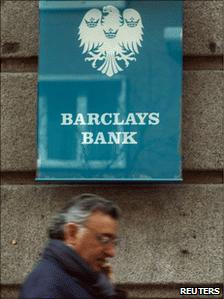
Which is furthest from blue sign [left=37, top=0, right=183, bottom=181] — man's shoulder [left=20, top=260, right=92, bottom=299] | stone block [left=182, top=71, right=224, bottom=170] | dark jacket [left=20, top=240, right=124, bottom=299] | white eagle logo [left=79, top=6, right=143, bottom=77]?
man's shoulder [left=20, top=260, right=92, bottom=299]

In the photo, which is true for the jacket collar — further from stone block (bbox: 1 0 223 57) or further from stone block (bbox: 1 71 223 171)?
stone block (bbox: 1 0 223 57)

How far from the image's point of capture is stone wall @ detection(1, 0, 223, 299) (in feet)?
18.2

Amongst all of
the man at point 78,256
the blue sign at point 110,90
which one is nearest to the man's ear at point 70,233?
the man at point 78,256

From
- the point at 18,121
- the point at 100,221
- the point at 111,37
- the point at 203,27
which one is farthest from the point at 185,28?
the point at 100,221

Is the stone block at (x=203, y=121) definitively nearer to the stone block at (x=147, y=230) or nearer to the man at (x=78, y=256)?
the stone block at (x=147, y=230)

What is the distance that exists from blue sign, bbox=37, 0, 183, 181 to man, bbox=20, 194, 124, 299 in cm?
223

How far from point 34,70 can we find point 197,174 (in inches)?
55.5

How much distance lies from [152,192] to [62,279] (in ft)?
9.20

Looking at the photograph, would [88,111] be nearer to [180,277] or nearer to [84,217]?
[180,277]

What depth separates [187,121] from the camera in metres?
5.64

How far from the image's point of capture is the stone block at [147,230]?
555 centimetres

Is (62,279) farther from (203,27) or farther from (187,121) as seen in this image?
(203,27)

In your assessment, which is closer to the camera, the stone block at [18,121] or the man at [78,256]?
the man at [78,256]

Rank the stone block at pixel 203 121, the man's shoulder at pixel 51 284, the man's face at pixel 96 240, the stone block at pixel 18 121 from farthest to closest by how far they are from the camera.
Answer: the stone block at pixel 18 121 < the stone block at pixel 203 121 < the man's face at pixel 96 240 < the man's shoulder at pixel 51 284
